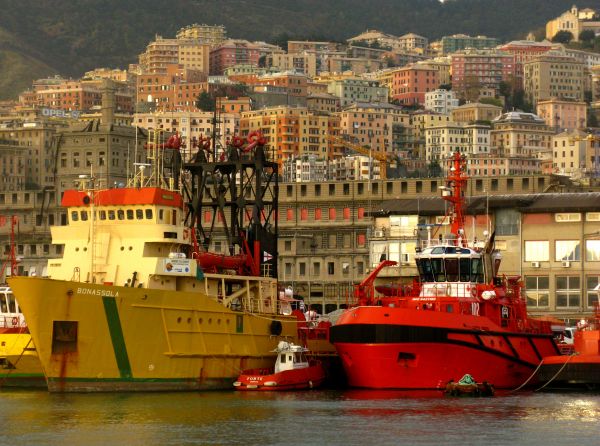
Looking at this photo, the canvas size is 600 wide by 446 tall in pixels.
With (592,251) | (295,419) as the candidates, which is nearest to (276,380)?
(295,419)

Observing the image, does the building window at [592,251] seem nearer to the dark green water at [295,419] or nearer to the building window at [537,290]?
the building window at [537,290]

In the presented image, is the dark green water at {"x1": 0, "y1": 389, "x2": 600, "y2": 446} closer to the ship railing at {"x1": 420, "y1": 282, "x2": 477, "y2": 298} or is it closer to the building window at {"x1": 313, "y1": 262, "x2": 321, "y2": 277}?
the ship railing at {"x1": 420, "y1": 282, "x2": 477, "y2": 298}

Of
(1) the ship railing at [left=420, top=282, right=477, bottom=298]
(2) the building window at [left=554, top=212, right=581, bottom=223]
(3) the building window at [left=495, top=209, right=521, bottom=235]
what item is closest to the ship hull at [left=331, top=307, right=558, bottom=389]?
(1) the ship railing at [left=420, top=282, right=477, bottom=298]

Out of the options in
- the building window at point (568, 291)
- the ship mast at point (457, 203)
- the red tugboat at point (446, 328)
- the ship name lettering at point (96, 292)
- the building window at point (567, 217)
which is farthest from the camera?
the building window at point (568, 291)

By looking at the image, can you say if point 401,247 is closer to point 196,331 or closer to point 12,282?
point 196,331

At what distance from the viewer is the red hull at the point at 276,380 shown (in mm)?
67625

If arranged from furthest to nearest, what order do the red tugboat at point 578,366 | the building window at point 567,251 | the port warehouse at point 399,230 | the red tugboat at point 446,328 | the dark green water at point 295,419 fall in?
the port warehouse at point 399,230, the building window at point 567,251, the red tugboat at point 578,366, the red tugboat at point 446,328, the dark green water at point 295,419

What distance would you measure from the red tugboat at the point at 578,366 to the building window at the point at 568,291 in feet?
63.6

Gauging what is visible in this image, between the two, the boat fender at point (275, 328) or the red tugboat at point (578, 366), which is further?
the boat fender at point (275, 328)

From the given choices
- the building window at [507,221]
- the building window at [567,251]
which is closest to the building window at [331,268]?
the building window at [507,221]

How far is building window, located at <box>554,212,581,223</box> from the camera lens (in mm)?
88188

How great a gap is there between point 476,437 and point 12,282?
2042 cm

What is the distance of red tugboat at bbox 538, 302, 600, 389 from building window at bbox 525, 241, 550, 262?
20462mm

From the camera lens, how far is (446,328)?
6600 centimetres
